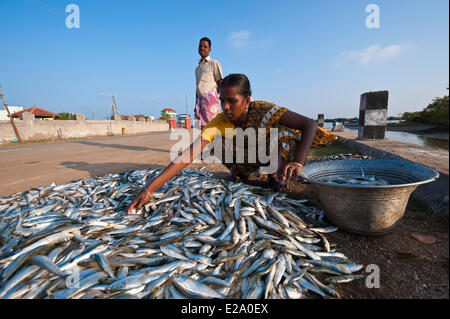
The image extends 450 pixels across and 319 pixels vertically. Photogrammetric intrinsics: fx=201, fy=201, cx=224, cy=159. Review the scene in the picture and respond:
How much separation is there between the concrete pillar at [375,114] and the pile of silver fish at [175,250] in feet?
20.7

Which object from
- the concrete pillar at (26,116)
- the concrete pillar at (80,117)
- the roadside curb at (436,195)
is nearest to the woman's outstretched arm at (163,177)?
the roadside curb at (436,195)

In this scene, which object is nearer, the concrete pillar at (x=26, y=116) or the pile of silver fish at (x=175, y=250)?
the pile of silver fish at (x=175, y=250)

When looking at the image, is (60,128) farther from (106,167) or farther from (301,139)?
(301,139)

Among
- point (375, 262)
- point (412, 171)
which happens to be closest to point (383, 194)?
point (375, 262)

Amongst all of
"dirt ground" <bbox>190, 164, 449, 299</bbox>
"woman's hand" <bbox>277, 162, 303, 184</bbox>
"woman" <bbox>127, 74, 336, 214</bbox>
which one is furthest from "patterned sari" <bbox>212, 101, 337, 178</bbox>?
"dirt ground" <bbox>190, 164, 449, 299</bbox>

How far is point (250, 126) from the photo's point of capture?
9.57 ft

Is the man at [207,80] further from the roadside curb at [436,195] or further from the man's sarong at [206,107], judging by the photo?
the roadside curb at [436,195]

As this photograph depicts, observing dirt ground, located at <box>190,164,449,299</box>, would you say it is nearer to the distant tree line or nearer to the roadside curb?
the roadside curb

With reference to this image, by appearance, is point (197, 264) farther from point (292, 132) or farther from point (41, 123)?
point (41, 123)

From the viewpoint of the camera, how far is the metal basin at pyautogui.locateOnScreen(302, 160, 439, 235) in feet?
5.93

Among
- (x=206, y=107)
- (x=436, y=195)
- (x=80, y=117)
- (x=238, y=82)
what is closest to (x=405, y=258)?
(x=436, y=195)

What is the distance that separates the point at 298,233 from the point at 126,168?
15.5 ft

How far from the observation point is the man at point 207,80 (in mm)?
5305

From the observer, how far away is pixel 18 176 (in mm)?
4762
